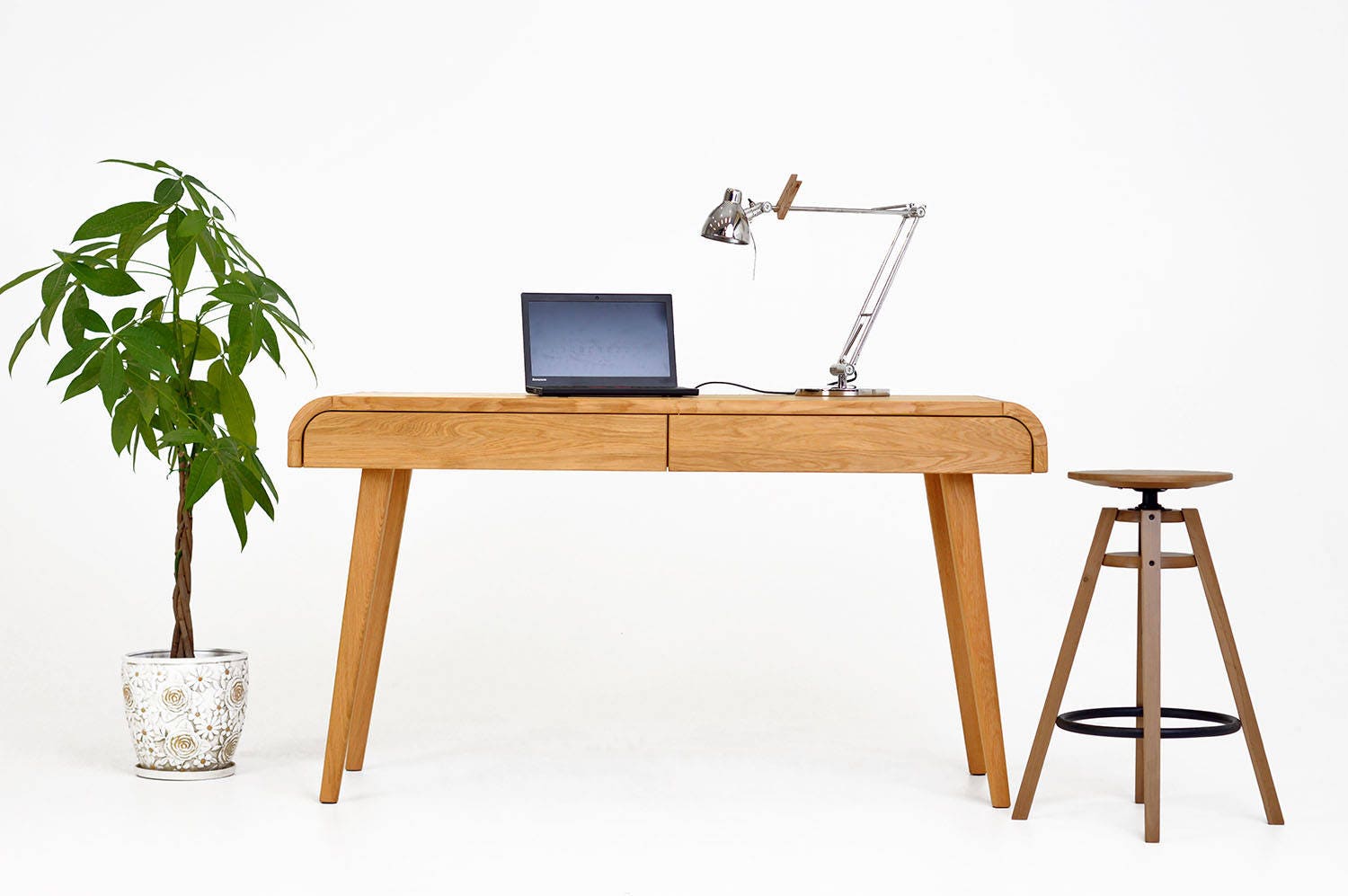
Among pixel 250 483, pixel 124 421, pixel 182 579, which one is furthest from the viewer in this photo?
pixel 182 579

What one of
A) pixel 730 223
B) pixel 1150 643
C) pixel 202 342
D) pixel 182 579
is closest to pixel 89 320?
pixel 202 342

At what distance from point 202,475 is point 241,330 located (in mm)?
326

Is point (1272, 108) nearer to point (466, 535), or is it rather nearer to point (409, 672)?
point (466, 535)

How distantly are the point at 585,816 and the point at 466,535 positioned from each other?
6.43 ft

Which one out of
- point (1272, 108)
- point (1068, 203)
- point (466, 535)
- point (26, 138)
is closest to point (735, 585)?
point (466, 535)

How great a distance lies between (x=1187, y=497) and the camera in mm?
4891

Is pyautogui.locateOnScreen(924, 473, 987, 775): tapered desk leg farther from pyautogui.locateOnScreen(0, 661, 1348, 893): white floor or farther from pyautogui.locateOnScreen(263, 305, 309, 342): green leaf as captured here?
pyautogui.locateOnScreen(263, 305, 309, 342): green leaf

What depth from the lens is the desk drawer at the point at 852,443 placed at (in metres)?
3.21

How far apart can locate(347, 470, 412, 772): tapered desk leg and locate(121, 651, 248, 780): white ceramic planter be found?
0.28 m

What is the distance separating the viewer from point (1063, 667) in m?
3.18

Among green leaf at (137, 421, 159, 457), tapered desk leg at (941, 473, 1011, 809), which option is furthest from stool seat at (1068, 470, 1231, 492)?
green leaf at (137, 421, 159, 457)

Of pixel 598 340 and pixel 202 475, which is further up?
pixel 598 340

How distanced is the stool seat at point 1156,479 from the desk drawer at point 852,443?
0.50ft

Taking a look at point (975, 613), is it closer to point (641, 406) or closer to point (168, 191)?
point (641, 406)
